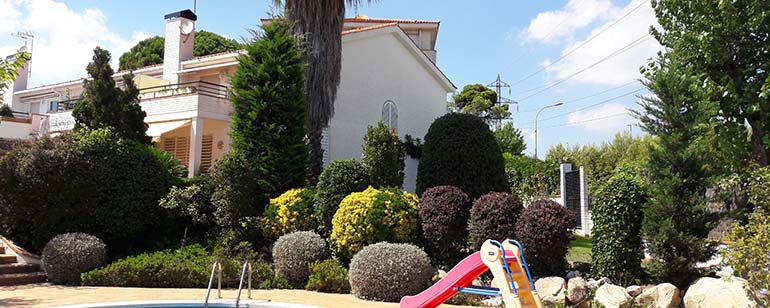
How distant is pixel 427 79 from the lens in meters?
Result: 35.4


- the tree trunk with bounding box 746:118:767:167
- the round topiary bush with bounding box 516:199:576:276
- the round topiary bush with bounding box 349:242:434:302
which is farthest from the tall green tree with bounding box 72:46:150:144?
the tree trunk with bounding box 746:118:767:167

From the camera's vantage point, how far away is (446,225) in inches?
656

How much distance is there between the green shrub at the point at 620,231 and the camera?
13.8 m

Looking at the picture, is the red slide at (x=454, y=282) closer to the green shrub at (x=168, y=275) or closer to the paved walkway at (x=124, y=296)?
the paved walkway at (x=124, y=296)

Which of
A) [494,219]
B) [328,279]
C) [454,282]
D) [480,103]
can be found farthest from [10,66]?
[480,103]

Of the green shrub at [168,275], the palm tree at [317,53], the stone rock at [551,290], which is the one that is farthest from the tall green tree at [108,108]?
the stone rock at [551,290]

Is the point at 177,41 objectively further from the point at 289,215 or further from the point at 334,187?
the point at 334,187

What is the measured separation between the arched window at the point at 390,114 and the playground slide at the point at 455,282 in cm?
2090

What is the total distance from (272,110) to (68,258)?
335 inches

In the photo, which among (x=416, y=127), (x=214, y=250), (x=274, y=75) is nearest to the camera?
(x=214, y=250)

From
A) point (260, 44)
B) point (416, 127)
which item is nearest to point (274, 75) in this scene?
point (260, 44)

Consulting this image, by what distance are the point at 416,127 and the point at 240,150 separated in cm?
1440

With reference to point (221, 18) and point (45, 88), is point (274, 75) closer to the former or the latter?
point (221, 18)

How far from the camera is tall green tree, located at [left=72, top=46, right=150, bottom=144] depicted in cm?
2378
